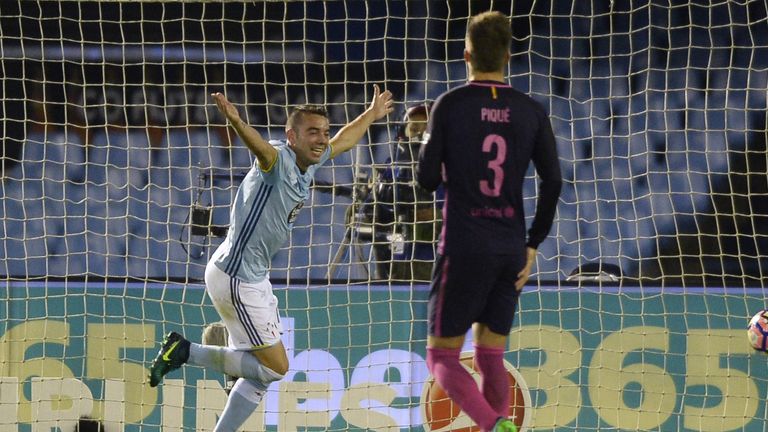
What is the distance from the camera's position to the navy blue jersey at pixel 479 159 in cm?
445

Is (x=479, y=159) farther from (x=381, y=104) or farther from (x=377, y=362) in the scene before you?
(x=377, y=362)

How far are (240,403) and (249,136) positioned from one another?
4.10 ft

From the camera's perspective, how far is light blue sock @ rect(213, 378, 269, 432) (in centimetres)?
577

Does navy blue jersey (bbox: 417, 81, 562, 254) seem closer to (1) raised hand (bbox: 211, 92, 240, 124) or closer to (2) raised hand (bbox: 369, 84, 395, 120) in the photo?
(1) raised hand (bbox: 211, 92, 240, 124)

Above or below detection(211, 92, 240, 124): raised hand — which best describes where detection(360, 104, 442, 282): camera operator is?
below

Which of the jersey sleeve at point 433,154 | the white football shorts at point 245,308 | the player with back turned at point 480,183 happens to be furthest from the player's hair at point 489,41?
the white football shorts at point 245,308

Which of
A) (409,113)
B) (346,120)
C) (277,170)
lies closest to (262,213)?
(277,170)

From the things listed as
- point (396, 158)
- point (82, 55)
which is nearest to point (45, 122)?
point (82, 55)

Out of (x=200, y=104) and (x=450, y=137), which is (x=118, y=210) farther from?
(x=450, y=137)

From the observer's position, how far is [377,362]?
23.4 ft

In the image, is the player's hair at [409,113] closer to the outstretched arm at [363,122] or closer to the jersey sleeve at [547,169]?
the outstretched arm at [363,122]

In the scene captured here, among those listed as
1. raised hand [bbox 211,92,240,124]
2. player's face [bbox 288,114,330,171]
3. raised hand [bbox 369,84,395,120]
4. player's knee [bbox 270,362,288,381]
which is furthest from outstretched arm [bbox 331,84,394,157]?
player's knee [bbox 270,362,288,381]

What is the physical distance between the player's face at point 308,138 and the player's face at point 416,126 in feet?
5.43

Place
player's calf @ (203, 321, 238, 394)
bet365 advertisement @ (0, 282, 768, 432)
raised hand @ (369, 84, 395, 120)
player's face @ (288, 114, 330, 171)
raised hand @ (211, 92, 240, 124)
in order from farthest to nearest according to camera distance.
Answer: bet365 advertisement @ (0, 282, 768, 432) → player's calf @ (203, 321, 238, 394) → raised hand @ (369, 84, 395, 120) → player's face @ (288, 114, 330, 171) → raised hand @ (211, 92, 240, 124)
